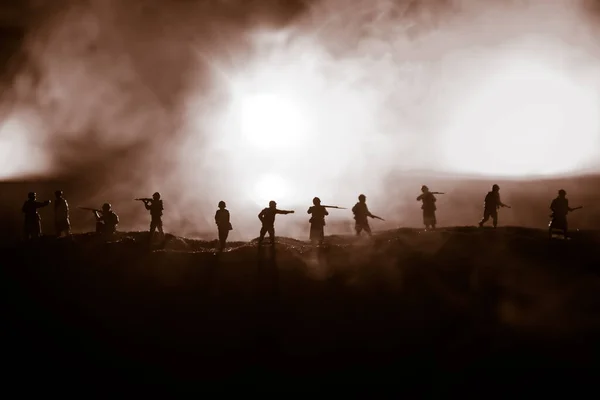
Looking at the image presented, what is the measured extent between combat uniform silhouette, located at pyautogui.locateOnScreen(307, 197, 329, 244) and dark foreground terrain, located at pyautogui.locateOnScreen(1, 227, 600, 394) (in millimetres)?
1347

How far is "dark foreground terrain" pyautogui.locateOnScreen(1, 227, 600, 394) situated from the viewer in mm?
18125

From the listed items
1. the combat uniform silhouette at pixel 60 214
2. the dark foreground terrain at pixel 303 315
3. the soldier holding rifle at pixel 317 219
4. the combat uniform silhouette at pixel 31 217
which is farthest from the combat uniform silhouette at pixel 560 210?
the combat uniform silhouette at pixel 31 217

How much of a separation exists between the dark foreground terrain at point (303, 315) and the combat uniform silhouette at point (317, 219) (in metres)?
1.35

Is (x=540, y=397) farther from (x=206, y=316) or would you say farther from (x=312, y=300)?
(x=206, y=316)

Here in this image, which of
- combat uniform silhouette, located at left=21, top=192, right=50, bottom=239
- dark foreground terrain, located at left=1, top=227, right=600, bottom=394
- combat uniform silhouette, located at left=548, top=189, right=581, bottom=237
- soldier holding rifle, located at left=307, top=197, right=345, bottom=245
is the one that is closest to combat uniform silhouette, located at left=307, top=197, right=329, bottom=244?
soldier holding rifle, located at left=307, top=197, right=345, bottom=245

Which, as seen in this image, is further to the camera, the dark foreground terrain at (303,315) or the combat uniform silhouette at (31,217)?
the combat uniform silhouette at (31,217)

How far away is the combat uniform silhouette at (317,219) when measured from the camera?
2392 cm

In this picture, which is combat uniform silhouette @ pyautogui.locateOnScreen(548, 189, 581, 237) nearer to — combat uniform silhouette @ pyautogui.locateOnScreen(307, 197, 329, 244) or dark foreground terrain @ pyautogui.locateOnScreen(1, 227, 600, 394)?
dark foreground terrain @ pyautogui.locateOnScreen(1, 227, 600, 394)

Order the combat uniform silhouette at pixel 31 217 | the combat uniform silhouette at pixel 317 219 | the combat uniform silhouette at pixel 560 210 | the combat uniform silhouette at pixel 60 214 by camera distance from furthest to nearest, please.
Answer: the combat uniform silhouette at pixel 60 214
the combat uniform silhouette at pixel 31 217
the combat uniform silhouette at pixel 317 219
the combat uniform silhouette at pixel 560 210

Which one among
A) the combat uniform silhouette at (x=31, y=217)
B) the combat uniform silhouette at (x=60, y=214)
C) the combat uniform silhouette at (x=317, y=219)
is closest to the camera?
the combat uniform silhouette at (x=317, y=219)

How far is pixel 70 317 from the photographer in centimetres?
2039

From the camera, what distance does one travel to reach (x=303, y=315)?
1995 centimetres

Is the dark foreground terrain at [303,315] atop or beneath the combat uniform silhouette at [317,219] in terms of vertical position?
beneath

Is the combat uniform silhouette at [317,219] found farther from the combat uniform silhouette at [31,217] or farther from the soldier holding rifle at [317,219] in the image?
the combat uniform silhouette at [31,217]
